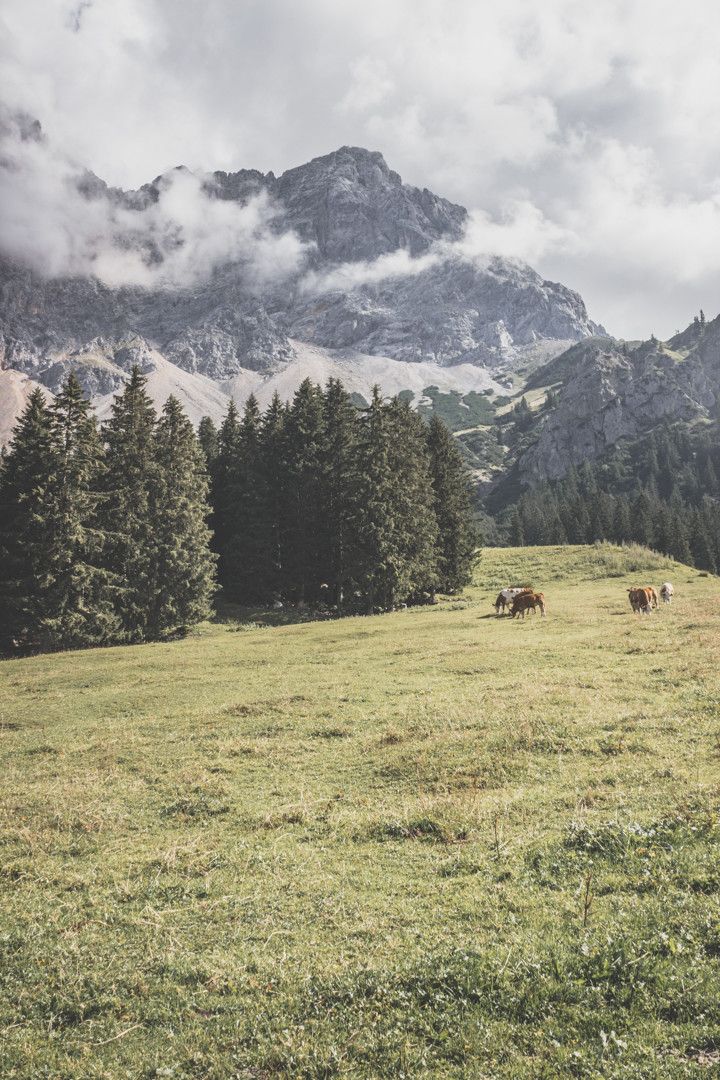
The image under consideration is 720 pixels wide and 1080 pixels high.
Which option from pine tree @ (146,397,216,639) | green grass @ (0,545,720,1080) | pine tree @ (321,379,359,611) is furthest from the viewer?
pine tree @ (321,379,359,611)

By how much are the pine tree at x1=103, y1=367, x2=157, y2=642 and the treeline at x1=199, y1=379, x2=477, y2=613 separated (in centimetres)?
1542

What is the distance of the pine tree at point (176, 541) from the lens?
50.2 m

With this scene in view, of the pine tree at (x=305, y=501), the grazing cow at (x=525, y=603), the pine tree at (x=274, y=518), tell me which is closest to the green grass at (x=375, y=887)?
the grazing cow at (x=525, y=603)

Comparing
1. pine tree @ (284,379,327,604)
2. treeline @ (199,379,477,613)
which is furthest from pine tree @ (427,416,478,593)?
pine tree @ (284,379,327,604)

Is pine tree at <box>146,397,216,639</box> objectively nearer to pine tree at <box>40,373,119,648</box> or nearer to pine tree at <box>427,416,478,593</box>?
pine tree at <box>40,373,119,648</box>

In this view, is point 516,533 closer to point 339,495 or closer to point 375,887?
point 339,495

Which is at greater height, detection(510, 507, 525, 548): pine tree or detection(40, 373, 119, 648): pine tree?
detection(510, 507, 525, 548): pine tree

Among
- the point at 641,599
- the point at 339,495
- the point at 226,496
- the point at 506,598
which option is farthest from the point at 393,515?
the point at 226,496

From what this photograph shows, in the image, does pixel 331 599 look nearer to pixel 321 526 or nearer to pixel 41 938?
pixel 321 526

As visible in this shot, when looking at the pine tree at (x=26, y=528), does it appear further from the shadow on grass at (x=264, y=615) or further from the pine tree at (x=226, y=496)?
the pine tree at (x=226, y=496)

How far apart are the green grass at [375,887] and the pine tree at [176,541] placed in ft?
95.8

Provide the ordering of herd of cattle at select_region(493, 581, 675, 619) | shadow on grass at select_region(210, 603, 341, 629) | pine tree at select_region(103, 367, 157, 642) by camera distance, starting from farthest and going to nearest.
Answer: shadow on grass at select_region(210, 603, 341, 629), pine tree at select_region(103, 367, 157, 642), herd of cattle at select_region(493, 581, 675, 619)

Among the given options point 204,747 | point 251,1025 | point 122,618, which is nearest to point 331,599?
point 122,618

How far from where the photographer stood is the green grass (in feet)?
18.9
